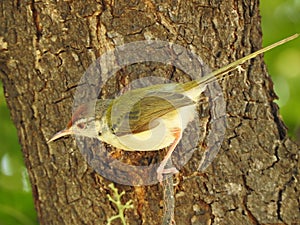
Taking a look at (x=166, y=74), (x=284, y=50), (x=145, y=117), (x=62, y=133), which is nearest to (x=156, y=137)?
(x=145, y=117)

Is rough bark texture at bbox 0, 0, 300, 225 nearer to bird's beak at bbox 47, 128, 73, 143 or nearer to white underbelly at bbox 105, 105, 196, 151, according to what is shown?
bird's beak at bbox 47, 128, 73, 143

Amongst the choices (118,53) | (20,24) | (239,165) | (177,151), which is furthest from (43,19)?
(239,165)

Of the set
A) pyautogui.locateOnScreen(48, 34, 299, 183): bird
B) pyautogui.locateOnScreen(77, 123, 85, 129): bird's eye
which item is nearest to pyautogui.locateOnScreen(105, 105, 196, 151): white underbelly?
pyautogui.locateOnScreen(48, 34, 299, 183): bird

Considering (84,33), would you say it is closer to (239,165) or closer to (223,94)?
(223,94)

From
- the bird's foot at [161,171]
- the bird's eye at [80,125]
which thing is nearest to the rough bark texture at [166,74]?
the bird's foot at [161,171]

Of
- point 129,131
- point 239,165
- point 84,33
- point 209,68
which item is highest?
point 84,33

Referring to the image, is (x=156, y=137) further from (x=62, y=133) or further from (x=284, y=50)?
(x=284, y=50)
